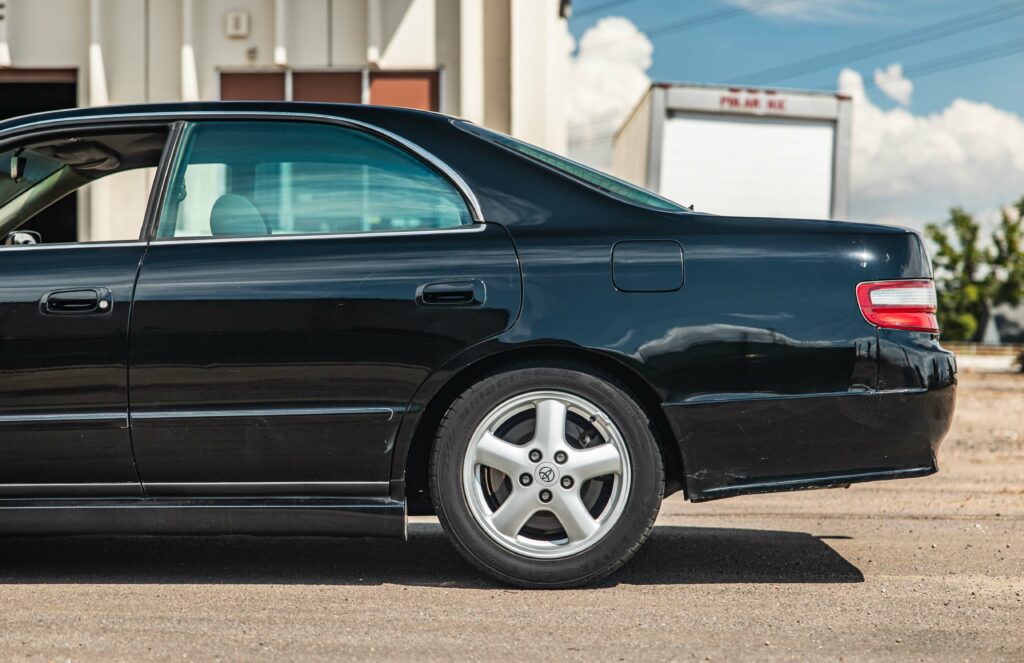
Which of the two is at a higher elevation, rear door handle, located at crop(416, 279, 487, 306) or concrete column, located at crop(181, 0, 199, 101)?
concrete column, located at crop(181, 0, 199, 101)

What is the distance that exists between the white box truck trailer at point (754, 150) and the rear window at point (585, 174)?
9621 millimetres

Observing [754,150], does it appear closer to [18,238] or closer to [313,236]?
[313,236]

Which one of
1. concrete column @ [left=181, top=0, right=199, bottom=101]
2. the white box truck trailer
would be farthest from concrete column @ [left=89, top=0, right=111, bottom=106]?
the white box truck trailer

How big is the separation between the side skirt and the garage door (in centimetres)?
1030

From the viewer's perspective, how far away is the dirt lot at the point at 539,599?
339 cm

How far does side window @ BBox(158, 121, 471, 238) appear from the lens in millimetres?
4160

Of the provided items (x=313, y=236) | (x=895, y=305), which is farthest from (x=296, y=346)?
(x=895, y=305)

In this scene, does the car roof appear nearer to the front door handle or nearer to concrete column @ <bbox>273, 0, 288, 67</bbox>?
Result: the front door handle

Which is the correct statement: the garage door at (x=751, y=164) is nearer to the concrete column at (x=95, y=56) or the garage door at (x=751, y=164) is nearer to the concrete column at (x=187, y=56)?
the concrete column at (x=187, y=56)

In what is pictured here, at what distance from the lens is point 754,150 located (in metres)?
13.9

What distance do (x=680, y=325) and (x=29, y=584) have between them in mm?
2423

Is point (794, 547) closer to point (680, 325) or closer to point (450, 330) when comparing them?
point (680, 325)

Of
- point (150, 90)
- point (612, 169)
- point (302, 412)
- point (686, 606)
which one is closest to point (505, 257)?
point (302, 412)

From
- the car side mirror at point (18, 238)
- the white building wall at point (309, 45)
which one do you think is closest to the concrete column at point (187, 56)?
the white building wall at point (309, 45)
